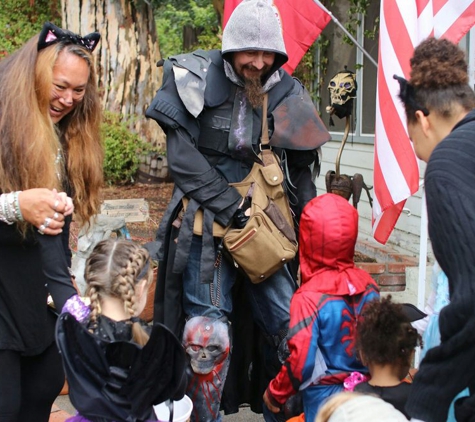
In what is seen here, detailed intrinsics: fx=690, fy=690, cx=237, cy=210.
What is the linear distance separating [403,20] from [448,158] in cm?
213

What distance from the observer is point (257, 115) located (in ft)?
11.8

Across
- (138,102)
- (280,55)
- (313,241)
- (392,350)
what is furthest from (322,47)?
(392,350)

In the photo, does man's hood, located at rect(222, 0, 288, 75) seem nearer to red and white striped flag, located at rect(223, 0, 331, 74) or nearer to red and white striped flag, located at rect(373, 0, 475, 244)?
red and white striped flag, located at rect(373, 0, 475, 244)

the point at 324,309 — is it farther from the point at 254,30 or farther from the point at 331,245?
the point at 254,30

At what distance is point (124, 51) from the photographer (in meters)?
11.8

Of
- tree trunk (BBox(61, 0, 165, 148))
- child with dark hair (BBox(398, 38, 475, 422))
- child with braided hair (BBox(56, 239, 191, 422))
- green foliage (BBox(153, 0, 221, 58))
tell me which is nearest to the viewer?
child with dark hair (BBox(398, 38, 475, 422))

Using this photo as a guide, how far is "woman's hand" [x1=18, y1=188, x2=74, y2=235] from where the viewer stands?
2400 millimetres

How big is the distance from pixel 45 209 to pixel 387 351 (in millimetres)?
1358

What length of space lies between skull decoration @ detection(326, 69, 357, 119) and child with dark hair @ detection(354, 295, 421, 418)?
2.91 metres

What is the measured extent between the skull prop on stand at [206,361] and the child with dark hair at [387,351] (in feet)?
2.90

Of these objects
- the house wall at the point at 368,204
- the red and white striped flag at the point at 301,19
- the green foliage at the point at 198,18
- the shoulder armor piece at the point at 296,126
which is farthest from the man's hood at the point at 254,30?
the green foliage at the point at 198,18

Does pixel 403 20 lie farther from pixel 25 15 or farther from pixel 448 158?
pixel 25 15

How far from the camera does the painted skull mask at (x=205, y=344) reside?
3.32 m

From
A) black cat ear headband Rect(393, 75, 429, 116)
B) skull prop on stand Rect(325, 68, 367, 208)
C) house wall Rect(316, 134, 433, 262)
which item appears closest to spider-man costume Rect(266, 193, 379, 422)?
black cat ear headband Rect(393, 75, 429, 116)
